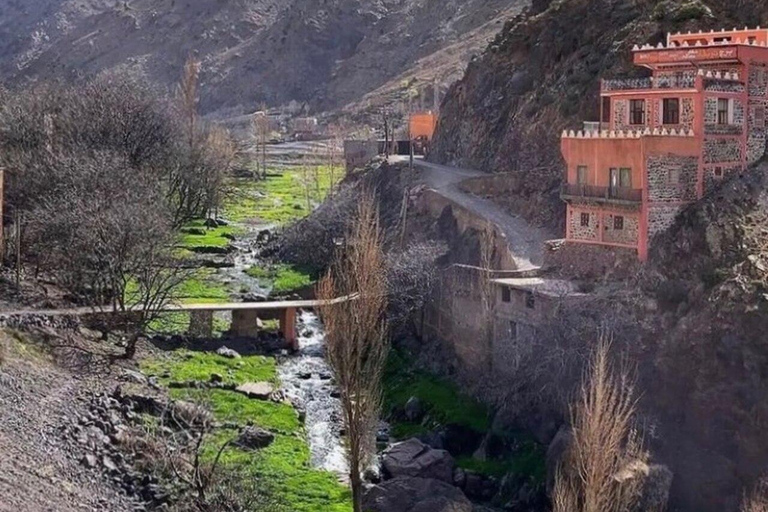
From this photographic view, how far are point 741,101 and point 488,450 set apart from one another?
52.4 ft

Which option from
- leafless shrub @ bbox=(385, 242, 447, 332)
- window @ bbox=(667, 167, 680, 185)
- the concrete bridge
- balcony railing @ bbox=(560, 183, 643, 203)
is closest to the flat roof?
balcony railing @ bbox=(560, 183, 643, 203)

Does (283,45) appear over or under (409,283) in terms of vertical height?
over

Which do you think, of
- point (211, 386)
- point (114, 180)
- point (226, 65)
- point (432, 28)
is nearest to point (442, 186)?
point (114, 180)

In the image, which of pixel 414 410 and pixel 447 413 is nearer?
pixel 447 413

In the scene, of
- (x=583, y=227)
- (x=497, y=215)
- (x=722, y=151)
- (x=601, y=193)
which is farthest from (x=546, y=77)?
(x=722, y=151)

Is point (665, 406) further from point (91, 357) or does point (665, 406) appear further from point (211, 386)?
point (91, 357)

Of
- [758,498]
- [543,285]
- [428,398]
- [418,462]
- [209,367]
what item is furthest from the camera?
[209,367]

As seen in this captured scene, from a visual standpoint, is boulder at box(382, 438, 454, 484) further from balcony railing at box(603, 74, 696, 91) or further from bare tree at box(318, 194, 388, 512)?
balcony railing at box(603, 74, 696, 91)

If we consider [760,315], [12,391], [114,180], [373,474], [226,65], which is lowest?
[373,474]

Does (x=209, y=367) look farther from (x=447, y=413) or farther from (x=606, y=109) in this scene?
(x=606, y=109)

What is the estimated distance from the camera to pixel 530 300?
148ft

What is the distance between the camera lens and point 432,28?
151375mm

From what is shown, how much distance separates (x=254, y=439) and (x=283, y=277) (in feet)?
83.7

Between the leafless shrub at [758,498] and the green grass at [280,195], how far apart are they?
173 ft
